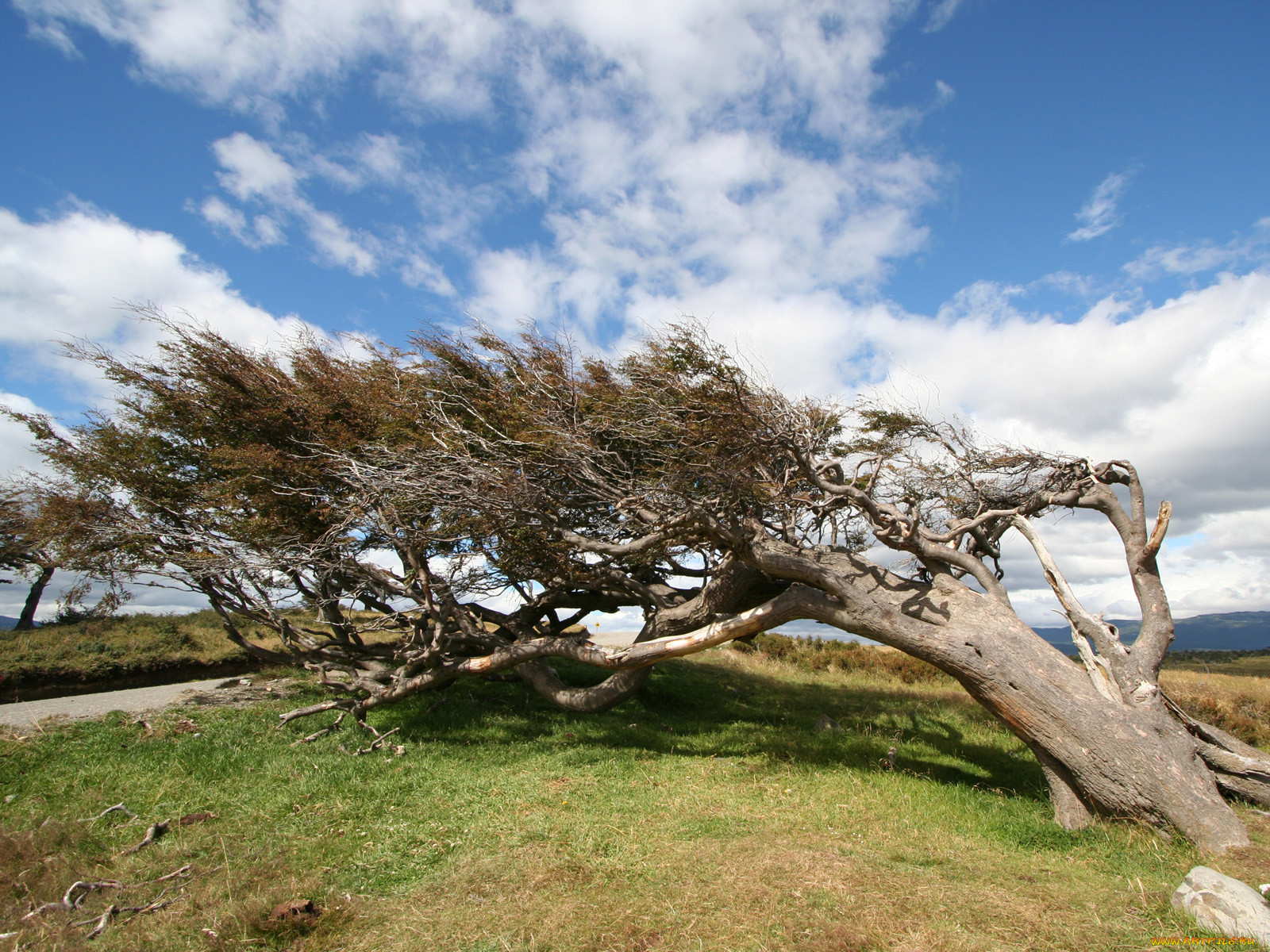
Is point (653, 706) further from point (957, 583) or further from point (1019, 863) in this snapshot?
point (1019, 863)

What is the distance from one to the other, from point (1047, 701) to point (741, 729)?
17.4 ft

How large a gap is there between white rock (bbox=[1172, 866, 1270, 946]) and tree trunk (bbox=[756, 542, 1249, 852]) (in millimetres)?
1734

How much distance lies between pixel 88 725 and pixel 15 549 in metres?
11.7

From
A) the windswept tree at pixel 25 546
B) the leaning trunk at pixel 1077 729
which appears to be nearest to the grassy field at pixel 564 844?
the leaning trunk at pixel 1077 729

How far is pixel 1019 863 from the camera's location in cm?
534

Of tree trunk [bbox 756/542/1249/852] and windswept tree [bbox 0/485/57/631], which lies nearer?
tree trunk [bbox 756/542/1249/852]

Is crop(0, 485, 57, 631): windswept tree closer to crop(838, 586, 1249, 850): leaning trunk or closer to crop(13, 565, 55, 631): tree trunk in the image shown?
crop(13, 565, 55, 631): tree trunk

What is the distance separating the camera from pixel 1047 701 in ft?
21.1

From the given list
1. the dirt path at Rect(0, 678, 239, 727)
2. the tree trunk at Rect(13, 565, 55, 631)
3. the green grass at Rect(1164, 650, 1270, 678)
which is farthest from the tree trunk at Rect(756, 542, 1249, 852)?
the green grass at Rect(1164, 650, 1270, 678)

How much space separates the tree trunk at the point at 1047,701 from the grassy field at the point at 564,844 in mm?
316

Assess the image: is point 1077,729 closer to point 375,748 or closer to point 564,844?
point 564,844

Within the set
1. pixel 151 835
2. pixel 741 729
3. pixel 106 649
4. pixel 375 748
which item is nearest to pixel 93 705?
pixel 375 748

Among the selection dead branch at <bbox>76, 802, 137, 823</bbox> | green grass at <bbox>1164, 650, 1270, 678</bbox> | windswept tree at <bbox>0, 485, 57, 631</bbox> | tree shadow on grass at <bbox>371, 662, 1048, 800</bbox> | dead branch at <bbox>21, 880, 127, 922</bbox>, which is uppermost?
windswept tree at <bbox>0, 485, 57, 631</bbox>

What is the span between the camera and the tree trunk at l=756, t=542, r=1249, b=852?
5.82 meters
